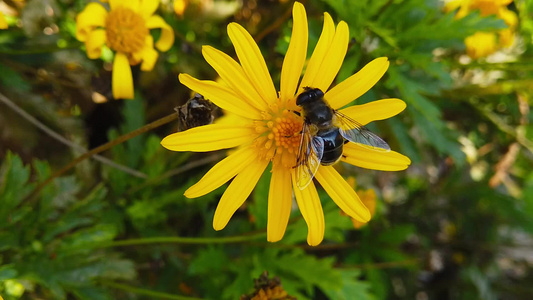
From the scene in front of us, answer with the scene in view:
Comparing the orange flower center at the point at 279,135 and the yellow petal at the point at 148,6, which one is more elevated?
the yellow petal at the point at 148,6

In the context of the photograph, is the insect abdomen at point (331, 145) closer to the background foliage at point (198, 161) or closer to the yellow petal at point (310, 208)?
the yellow petal at point (310, 208)

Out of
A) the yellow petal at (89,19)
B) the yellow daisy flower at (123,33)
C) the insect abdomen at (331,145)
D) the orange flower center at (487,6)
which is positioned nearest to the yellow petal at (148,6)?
the yellow daisy flower at (123,33)

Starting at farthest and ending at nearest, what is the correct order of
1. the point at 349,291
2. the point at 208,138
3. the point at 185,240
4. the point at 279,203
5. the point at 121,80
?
the point at 349,291 < the point at 121,80 < the point at 185,240 < the point at 279,203 < the point at 208,138

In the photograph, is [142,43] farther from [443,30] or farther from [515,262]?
[515,262]

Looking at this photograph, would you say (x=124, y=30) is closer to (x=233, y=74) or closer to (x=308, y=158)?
(x=233, y=74)

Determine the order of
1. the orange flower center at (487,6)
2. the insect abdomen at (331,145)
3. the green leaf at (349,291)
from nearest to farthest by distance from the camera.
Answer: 1. the insect abdomen at (331,145)
2. the green leaf at (349,291)
3. the orange flower center at (487,6)

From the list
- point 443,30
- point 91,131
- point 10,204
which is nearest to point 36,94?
point 91,131

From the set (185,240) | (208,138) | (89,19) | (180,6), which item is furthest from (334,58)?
(180,6)
